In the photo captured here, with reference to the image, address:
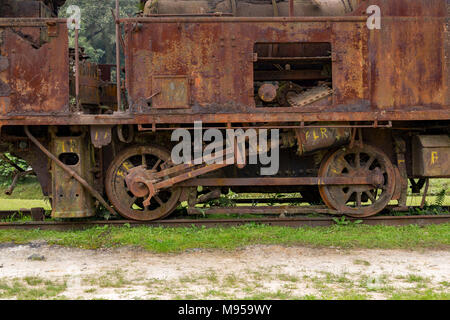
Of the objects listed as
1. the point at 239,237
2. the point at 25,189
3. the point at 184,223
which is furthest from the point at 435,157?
the point at 25,189

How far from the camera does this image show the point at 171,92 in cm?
750

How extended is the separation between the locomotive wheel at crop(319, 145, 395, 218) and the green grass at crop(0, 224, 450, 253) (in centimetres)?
38

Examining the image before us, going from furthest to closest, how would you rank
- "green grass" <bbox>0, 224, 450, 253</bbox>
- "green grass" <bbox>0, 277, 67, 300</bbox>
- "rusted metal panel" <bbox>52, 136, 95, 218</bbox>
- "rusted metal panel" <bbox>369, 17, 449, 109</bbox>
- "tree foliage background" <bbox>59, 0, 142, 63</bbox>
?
"tree foliage background" <bbox>59, 0, 142, 63</bbox>
"rusted metal panel" <bbox>52, 136, 95, 218</bbox>
"rusted metal panel" <bbox>369, 17, 449, 109</bbox>
"green grass" <bbox>0, 224, 450, 253</bbox>
"green grass" <bbox>0, 277, 67, 300</bbox>

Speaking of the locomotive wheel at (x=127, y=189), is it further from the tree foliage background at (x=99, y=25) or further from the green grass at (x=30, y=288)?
the tree foliage background at (x=99, y=25)

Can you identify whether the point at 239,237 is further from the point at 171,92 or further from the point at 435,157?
the point at 435,157

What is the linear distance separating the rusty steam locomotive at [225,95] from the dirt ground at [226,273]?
1343mm

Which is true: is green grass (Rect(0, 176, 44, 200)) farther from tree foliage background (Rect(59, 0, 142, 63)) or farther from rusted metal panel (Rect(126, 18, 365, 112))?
tree foliage background (Rect(59, 0, 142, 63))

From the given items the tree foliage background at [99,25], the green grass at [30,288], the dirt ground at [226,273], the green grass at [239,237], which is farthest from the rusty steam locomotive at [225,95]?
the tree foliage background at [99,25]

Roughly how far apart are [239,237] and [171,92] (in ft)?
7.38

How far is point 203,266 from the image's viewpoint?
6031 millimetres

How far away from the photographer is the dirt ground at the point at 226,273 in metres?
4.93

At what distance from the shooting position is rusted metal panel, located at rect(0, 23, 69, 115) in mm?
7551

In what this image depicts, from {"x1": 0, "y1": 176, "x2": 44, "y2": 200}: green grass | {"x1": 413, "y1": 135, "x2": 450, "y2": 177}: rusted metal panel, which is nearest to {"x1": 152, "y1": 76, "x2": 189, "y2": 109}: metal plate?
{"x1": 413, "y1": 135, "x2": 450, "y2": 177}: rusted metal panel

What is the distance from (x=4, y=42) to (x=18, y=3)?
1.00 m
